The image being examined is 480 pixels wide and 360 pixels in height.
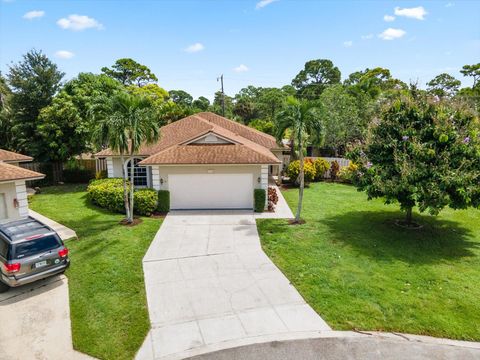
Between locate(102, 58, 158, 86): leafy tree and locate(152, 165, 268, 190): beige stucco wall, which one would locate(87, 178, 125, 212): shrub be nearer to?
locate(152, 165, 268, 190): beige stucco wall

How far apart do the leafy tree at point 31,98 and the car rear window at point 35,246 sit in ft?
58.5

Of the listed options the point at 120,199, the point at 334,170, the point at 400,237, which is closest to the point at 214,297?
the point at 400,237

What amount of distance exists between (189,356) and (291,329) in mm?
2310

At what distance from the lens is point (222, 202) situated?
16.8 metres

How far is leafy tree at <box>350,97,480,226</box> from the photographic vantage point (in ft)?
35.0

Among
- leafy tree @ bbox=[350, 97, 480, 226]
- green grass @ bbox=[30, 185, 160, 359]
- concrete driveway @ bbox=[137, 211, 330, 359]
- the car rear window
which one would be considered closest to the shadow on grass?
leafy tree @ bbox=[350, 97, 480, 226]

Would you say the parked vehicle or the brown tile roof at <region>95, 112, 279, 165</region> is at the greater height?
the brown tile roof at <region>95, 112, 279, 165</region>

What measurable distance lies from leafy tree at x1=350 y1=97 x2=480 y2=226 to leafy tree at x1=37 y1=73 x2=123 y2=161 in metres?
18.1

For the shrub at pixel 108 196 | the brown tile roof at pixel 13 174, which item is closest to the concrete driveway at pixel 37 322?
the brown tile roof at pixel 13 174

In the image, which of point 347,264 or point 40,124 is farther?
point 40,124

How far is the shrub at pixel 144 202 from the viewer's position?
1549 cm

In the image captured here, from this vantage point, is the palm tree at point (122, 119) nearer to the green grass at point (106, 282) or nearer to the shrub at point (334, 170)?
the green grass at point (106, 282)

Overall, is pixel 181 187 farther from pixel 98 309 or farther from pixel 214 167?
pixel 98 309

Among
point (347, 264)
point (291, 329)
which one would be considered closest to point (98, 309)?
point (291, 329)
